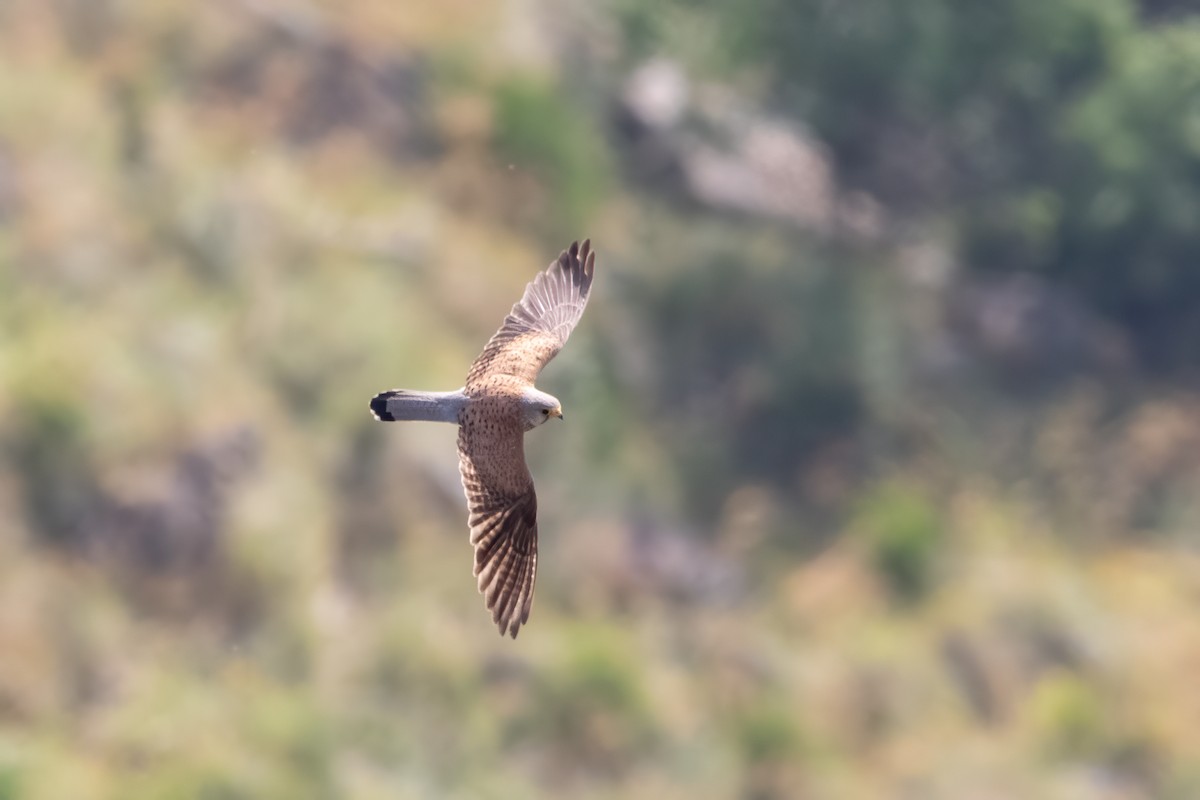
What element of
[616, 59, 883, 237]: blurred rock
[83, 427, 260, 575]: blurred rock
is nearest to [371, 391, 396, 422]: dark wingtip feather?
[83, 427, 260, 575]: blurred rock

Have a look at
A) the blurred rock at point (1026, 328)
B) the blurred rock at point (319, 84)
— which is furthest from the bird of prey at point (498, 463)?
the blurred rock at point (1026, 328)

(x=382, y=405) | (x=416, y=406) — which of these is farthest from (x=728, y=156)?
(x=382, y=405)

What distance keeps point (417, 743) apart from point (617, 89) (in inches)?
374

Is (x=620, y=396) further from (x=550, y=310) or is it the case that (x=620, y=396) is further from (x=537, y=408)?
(x=537, y=408)

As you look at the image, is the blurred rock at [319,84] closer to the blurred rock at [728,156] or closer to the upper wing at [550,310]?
the blurred rock at [728,156]

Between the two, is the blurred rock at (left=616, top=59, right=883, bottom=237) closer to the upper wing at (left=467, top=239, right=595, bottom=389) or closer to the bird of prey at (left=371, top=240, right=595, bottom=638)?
the upper wing at (left=467, top=239, right=595, bottom=389)

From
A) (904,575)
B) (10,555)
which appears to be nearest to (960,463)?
(904,575)

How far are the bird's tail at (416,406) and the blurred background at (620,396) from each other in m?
4.97

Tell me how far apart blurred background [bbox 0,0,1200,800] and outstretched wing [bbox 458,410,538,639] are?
468 cm

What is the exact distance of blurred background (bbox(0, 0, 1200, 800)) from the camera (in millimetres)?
14195

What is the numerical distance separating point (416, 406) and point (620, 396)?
11.1 metres

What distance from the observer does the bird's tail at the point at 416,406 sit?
318 inches

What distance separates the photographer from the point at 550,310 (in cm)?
959

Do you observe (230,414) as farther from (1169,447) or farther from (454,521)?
(1169,447)
